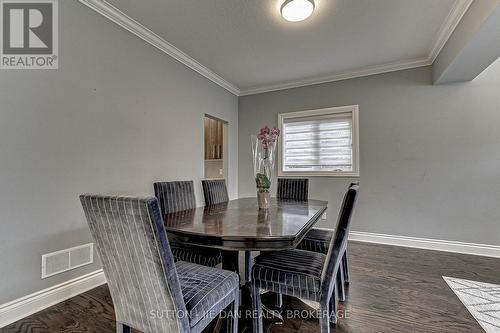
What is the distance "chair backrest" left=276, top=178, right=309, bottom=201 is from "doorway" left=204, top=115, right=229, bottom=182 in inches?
58.7

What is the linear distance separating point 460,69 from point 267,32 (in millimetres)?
2254

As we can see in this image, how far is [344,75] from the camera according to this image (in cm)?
369

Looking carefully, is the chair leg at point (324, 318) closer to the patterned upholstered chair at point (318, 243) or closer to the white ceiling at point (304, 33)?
the patterned upholstered chair at point (318, 243)

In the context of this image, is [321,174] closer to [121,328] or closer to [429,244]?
[429,244]

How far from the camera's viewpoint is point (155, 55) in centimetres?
281

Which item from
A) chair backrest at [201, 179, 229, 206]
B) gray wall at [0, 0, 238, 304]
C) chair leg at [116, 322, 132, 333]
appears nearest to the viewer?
chair leg at [116, 322, 132, 333]

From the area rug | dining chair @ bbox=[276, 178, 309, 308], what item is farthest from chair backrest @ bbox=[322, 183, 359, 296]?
dining chair @ bbox=[276, 178, 309, 308]

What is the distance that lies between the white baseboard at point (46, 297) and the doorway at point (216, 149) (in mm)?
2554

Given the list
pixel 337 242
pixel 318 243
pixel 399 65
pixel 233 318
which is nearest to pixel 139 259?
pixel 233 318

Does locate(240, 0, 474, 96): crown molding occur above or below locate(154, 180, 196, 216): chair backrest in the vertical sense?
above

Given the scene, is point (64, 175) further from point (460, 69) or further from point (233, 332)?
point (460, 69)

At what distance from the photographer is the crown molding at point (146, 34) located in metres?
2.18

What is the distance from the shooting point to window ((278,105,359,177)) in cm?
371

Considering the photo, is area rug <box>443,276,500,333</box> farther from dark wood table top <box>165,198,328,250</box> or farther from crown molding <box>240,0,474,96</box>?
crown molding <box>240,0,474,96</box>
